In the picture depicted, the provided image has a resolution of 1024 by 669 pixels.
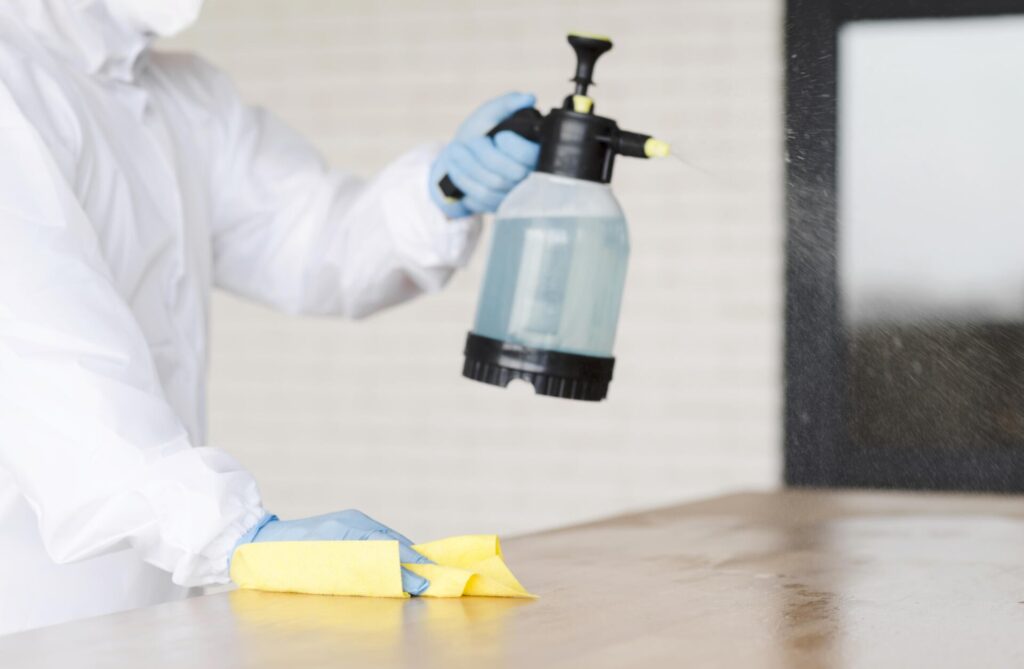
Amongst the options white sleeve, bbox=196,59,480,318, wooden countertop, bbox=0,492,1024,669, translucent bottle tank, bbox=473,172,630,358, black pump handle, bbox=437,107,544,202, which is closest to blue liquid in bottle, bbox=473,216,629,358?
translucent bottle tank, bbox=473,172,630,358

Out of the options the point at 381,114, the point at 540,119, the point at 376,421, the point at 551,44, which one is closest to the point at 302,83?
the point at 381,114

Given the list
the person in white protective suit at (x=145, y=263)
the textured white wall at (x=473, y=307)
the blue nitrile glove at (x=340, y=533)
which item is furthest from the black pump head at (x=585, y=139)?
the textured white wall at (x=473, y=307)

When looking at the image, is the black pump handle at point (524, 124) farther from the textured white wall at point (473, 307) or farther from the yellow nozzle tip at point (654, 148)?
the textured white wall at point (473, 307)

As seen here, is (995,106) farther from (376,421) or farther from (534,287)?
(534,287)

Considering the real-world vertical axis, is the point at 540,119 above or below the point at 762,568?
above

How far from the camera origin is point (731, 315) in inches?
141

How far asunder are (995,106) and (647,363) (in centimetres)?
109

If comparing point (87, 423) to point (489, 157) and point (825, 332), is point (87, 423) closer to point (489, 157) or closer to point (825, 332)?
point (489, 157)

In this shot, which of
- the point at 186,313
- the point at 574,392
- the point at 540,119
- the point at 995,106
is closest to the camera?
the point at 574,392

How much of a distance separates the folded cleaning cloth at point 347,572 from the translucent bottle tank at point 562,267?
0.88 ft

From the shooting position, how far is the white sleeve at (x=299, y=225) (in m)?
1.91

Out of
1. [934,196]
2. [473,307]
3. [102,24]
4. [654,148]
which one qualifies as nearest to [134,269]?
[102,24]

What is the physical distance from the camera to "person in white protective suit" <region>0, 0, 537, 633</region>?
1235 mm

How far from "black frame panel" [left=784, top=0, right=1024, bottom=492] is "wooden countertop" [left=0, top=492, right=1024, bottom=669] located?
1933 millimetres
